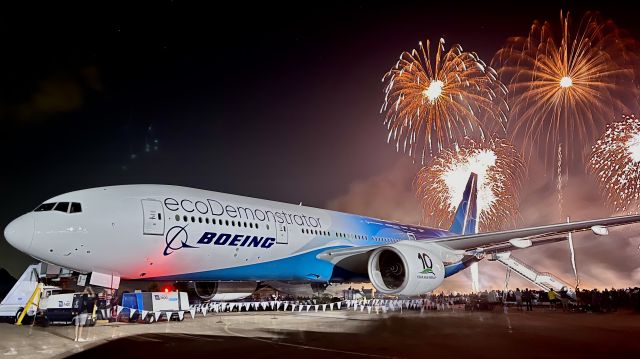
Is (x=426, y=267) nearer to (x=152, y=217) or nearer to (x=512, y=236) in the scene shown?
(x=512, y=236)

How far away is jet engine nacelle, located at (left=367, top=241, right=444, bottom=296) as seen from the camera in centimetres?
1529

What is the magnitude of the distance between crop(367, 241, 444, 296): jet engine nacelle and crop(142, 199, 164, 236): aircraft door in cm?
690

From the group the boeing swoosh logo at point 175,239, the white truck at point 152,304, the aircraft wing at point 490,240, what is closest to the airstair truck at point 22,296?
the white truck at point 152,304

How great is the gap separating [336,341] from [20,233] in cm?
780

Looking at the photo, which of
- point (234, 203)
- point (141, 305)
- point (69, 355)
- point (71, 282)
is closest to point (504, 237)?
point (234, 203)

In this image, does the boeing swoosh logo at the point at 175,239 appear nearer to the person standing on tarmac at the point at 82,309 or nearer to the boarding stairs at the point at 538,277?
the person standing on tarmac at the point at 82,309

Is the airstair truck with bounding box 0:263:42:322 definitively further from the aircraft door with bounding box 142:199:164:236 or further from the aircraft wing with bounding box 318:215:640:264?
the aircraft wing with bounding box 318:215:640:264

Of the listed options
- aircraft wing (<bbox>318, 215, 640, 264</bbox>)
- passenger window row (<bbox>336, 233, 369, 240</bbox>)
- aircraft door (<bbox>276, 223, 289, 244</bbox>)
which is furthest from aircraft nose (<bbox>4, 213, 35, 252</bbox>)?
passenger window row (<bbox>336, 233, 369, 240</bbox>)

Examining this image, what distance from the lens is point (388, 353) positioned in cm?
820

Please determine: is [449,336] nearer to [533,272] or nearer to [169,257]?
[169,257]

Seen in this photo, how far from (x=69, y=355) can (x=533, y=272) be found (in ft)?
94.3

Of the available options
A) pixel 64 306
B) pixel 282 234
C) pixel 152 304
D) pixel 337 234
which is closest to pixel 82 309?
pixel 64 306

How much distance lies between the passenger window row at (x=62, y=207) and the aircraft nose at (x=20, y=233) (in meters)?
0.66

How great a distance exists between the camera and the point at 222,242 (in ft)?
48.0
